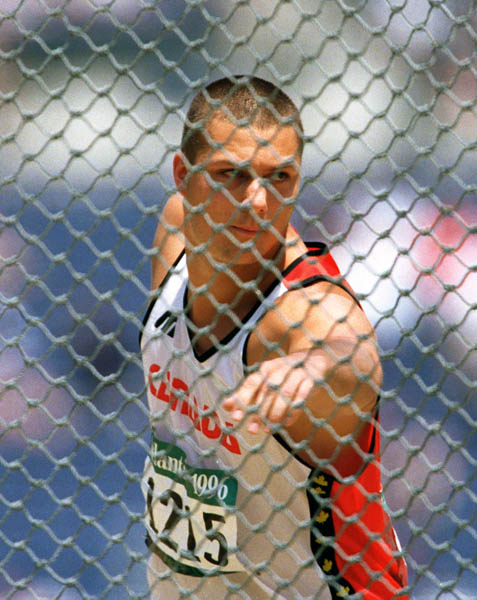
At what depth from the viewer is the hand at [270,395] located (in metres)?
1.54

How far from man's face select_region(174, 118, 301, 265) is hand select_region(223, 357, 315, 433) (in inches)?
7.3

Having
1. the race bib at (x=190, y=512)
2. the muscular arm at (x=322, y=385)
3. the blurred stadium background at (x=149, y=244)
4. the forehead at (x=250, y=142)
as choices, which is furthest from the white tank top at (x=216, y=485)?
the blurred stadium background at (x=149, y=244)

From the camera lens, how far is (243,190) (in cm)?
164

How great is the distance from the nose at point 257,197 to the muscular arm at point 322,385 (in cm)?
16

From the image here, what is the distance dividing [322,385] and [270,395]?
0.09 m

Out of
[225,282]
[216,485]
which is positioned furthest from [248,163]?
[216,485]

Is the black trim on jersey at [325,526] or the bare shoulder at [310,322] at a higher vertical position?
the bare shoulder at [310,322]

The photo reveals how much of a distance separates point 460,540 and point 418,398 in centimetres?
61

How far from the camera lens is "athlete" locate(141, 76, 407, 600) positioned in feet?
5.30

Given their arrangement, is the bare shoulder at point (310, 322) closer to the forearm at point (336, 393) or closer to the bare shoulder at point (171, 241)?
the forearm at point (336, 393)

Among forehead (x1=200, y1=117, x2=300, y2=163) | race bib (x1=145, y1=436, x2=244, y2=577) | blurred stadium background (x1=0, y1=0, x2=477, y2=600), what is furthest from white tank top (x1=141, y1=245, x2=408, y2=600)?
blurred stadium background (x1=0, y1=0, x2=477, y2=600)

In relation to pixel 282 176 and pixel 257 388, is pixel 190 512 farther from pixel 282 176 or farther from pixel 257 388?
pixel 282 176

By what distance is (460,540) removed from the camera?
416 centimetres

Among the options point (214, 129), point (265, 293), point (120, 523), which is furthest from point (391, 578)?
point (120, 523)
